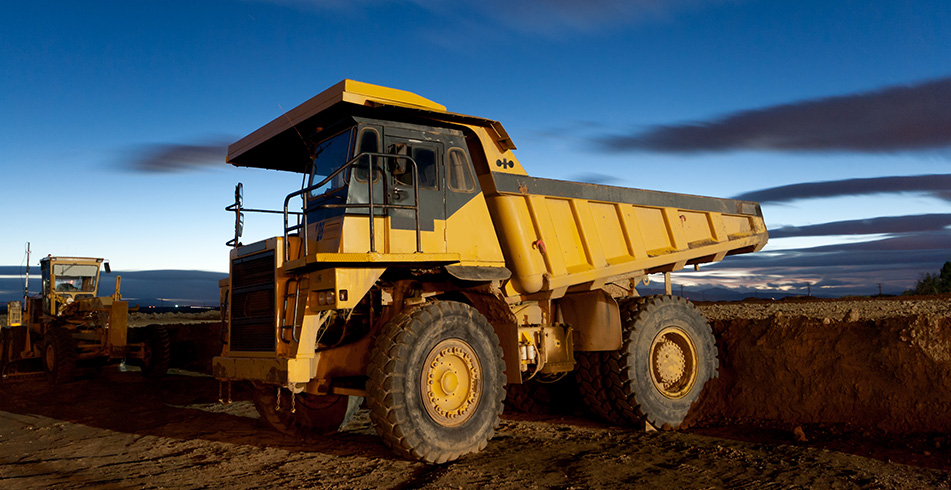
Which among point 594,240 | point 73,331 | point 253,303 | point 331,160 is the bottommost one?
point 73,331

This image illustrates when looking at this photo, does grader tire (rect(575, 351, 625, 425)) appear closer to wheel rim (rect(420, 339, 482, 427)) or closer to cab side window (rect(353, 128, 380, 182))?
wheel rim (rect(420, 339, 482, 427))

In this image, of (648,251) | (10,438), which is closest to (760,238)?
(648,251)

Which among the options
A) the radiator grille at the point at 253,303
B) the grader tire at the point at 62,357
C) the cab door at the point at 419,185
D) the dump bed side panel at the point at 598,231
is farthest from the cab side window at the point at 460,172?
the grader tire at the point at 62,357

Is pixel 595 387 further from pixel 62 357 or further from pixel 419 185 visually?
pixel 62 357

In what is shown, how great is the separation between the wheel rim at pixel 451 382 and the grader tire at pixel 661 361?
8.63 ft

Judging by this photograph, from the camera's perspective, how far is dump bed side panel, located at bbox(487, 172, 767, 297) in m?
7.99

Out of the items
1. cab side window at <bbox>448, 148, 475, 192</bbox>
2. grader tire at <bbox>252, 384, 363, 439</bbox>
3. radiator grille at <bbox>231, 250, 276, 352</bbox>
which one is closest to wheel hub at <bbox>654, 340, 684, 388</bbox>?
cab side window at <bbox>448, 148, 475, 192</bbox>

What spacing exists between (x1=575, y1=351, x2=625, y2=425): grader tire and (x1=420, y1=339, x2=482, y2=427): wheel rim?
2651 mm

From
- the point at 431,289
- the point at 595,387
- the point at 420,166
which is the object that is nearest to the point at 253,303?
the point at 431,289

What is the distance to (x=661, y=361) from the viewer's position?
9.43 meters

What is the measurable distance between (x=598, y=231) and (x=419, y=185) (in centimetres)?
288

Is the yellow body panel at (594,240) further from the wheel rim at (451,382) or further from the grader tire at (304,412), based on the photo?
the grader tire at (304,412)

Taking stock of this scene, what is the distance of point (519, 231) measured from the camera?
7.96 m

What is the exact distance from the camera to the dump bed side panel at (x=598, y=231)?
26.2 feet
